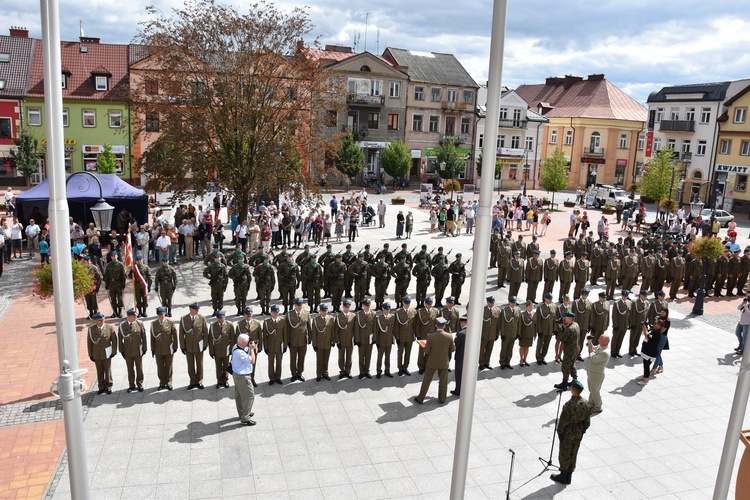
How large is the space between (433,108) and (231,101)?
124 ft

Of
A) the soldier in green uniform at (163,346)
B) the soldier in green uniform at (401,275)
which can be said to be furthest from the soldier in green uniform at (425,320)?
the soldier in green uniform at (163,346)

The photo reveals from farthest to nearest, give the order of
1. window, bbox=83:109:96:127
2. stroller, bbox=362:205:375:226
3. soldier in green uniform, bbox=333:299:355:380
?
window, bbox=83:109:96:127, stroller, bbox=362:205:375:226, soldier in green uniform, bbox=333:299:355:380

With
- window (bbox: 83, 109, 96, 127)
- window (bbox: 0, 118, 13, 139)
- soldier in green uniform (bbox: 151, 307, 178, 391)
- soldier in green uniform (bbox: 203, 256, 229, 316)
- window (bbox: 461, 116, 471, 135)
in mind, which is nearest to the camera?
soldier in green uniform (bbox: 151, 307, 178, 391)

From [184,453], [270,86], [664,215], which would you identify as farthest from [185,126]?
[664,215]

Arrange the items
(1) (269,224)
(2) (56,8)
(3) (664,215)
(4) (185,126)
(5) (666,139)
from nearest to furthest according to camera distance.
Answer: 1. (2) (56,8)
2. (4) (185,126)
3. (1) (269,224)
4. (3) (664,215)
5. (5) (666,139)

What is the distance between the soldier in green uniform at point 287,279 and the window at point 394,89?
1637 inches

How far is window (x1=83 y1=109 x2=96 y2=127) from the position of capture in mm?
47844

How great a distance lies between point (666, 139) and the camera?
2263 inches

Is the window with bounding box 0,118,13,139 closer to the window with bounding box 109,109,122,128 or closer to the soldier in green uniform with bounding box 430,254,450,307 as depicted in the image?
the window with bounding box 109,109,122,128

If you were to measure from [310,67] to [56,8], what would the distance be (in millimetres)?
19607

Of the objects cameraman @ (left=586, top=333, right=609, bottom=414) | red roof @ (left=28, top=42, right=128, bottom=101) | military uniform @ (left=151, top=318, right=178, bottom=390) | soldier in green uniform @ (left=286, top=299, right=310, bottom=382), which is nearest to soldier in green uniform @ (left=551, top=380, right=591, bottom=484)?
cameraman @ (left=586, top=333, right=609, bottom=414)

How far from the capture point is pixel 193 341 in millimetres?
12328

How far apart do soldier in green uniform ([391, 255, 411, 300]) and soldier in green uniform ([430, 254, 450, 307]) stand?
0.82 metres

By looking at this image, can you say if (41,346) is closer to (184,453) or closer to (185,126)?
(184,453)
